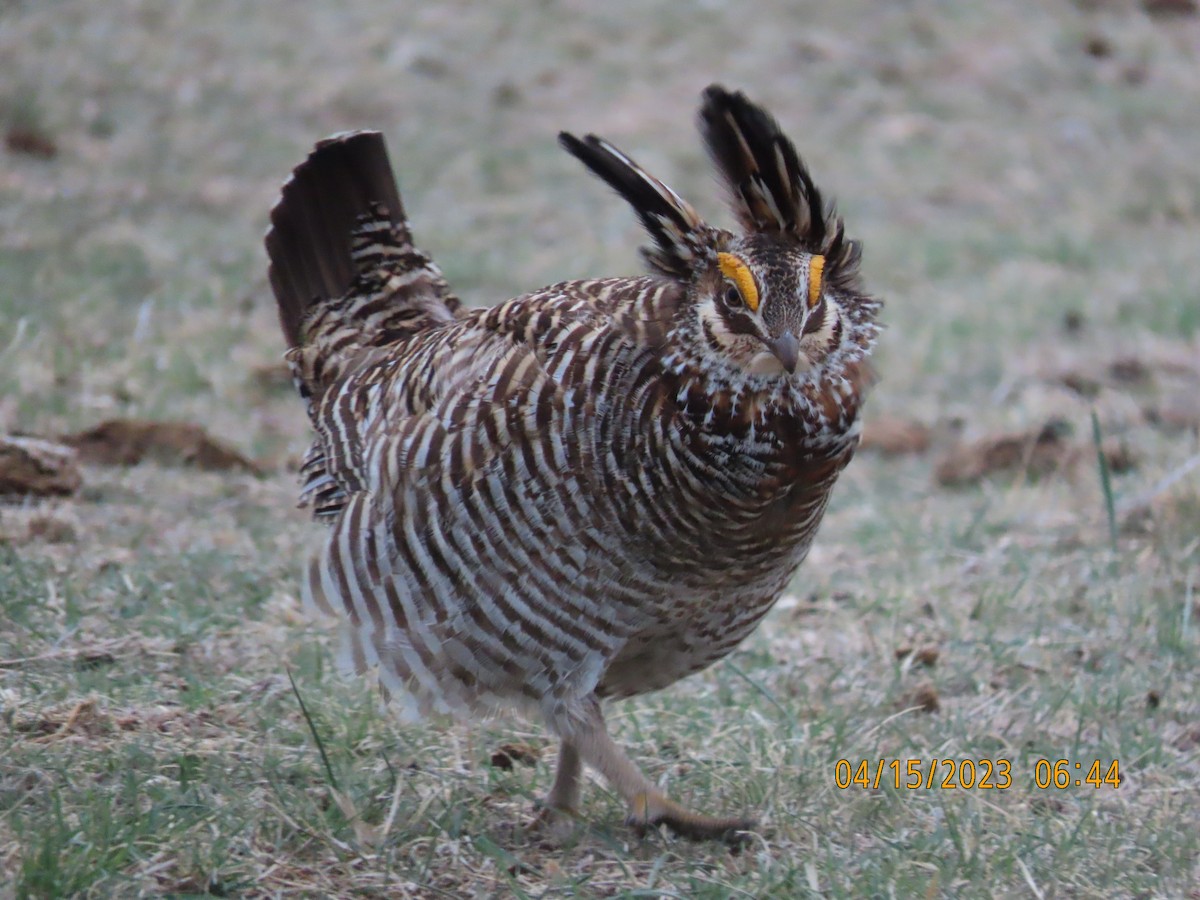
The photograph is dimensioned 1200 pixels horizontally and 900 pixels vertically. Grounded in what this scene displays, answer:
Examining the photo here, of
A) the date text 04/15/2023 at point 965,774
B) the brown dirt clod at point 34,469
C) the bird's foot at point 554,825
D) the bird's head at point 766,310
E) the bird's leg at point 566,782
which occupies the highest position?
the bird's head at point 766,310

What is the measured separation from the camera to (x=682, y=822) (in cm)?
339

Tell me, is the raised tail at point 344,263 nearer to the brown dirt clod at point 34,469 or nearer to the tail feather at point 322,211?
the tail feather at point 322,211

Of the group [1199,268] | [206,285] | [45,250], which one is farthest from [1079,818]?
[1199,268]

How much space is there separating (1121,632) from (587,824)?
2.02 m

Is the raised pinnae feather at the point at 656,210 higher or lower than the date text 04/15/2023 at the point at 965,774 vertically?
higher

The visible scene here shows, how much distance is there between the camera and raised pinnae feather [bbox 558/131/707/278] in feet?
11.0

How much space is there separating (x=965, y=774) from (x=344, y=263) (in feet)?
6.84

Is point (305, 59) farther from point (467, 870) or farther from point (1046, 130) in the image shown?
point (467, 870)

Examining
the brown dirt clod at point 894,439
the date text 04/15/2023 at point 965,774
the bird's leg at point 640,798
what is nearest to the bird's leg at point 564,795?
the bird's leg at point 640,798

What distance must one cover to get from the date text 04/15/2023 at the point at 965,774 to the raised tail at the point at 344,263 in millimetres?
1552

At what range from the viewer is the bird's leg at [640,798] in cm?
339

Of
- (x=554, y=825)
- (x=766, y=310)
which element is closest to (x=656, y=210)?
(x=766, y=310)

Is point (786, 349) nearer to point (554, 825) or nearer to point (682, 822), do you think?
point (682, 822)

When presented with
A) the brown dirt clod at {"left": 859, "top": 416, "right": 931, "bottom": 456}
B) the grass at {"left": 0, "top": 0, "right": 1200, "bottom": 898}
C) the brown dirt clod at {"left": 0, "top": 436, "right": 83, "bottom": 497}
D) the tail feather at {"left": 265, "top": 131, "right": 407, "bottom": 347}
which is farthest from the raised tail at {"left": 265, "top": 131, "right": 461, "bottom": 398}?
the brown dirt clod at {"left": 859, "top": 416, "right": 931, "bottom": 456}
